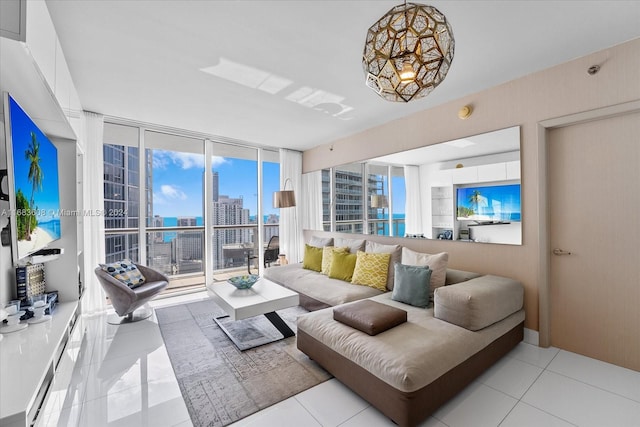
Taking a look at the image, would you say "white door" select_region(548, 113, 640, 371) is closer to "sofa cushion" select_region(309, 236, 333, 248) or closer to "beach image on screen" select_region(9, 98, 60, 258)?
"sofa cushion" select_region(309, 236, 333, 248)

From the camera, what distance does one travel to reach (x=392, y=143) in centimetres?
417

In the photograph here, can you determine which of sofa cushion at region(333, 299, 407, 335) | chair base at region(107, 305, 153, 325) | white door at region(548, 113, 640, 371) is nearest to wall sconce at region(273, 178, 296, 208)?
chair base at region(107, 305, 153, 325)

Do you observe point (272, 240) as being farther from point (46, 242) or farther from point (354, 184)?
point (46, 242)

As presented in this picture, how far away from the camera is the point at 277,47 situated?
7.72ft

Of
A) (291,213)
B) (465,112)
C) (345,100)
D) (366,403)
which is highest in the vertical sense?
(345,100)

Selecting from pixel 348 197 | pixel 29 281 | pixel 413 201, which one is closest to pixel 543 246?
pixel 413 201

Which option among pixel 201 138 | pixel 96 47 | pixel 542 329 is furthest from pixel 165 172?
pixel 542 329

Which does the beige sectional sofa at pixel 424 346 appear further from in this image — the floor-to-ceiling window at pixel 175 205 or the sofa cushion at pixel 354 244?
the floor-to-ceiling window at pixel 175 205

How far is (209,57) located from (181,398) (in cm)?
279

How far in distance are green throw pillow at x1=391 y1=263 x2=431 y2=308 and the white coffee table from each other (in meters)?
1.12

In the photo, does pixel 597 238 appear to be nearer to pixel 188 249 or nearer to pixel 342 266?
pixel 342 266

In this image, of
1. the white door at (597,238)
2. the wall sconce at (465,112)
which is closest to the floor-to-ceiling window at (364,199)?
the wall sconce at (465,112)

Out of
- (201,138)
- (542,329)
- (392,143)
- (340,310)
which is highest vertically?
(201,138)

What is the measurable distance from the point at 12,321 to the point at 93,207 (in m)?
2.47
